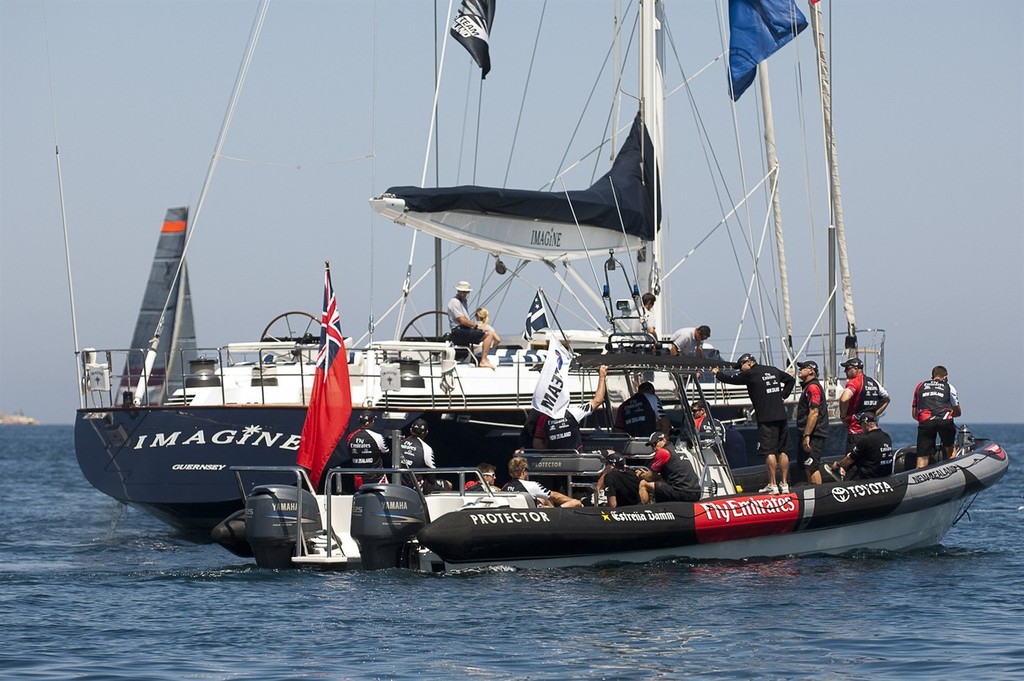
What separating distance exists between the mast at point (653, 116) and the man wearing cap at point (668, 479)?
5.78 metres

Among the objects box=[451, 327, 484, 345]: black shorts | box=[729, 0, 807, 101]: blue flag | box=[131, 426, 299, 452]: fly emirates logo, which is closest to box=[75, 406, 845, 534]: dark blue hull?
box=[131, 426, 299, 452]: fly emirates logo

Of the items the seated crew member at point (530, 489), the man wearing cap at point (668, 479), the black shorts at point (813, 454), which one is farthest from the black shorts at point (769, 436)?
the seated crew member at point (530, 489)

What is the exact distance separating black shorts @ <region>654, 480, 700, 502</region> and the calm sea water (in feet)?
2.12

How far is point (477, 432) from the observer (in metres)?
18.7

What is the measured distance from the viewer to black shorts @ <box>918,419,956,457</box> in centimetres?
1773

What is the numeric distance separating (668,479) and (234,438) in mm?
5493

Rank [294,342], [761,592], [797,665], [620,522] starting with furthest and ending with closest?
[294,342] → [620,522] → [761,592] → [797,665]

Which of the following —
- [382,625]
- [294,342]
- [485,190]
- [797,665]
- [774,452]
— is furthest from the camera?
[294,342]

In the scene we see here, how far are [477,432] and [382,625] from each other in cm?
694

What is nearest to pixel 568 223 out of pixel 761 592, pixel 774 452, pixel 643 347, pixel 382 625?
pixel 643 347

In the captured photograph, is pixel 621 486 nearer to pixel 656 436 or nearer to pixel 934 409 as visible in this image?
pixel 656 436

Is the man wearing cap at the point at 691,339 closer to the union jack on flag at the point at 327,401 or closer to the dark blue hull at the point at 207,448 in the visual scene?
the dark blue hull at the point at 207,448

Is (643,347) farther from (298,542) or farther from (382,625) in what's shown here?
(382,625)

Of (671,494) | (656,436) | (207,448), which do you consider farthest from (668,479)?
(207,448)
